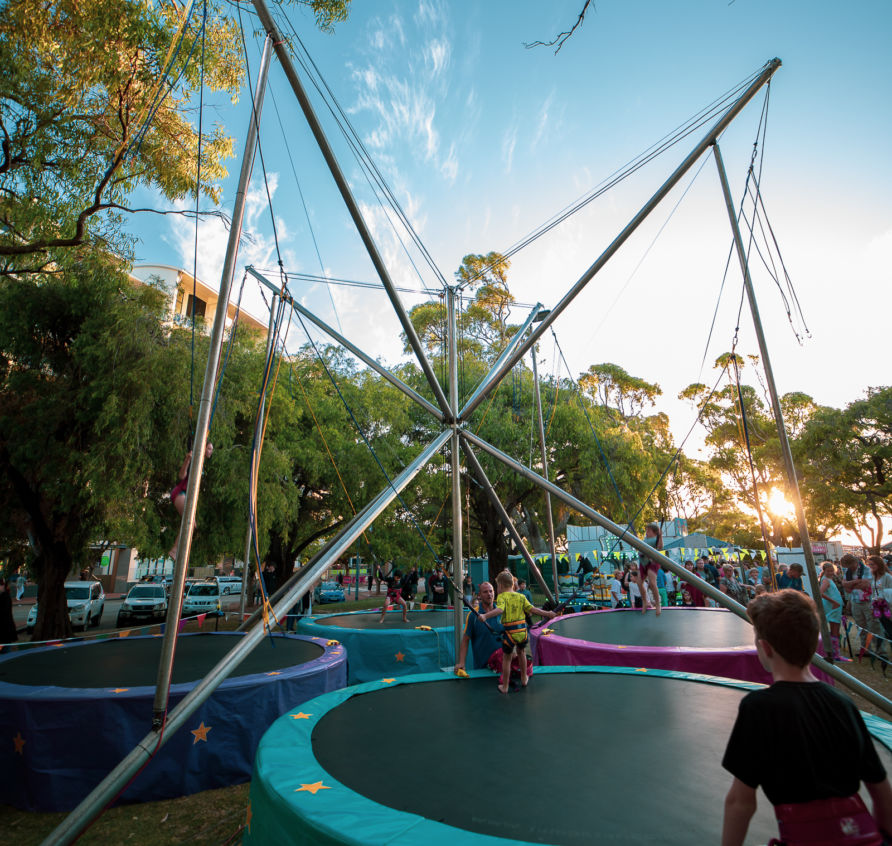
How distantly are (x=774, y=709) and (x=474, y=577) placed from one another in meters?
18.6

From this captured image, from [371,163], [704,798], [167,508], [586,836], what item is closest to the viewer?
[586,836]

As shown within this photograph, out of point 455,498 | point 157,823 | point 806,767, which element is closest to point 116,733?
point 157,823

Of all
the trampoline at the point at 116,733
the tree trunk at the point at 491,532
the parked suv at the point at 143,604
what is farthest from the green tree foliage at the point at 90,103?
the tree trunk at the point at 491,532

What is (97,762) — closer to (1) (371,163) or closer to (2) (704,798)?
(2) (704,798)

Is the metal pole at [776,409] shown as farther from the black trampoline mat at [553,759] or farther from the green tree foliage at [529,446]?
the green tree foliage at [529,446]

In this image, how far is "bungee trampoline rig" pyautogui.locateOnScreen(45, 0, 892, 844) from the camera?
2.11 m

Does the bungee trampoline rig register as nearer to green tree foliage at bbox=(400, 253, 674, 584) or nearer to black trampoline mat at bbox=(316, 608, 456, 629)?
black trampoline mat at bbox=(316, 608, 456, 629)

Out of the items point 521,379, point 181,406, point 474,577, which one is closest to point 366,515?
point 181,406

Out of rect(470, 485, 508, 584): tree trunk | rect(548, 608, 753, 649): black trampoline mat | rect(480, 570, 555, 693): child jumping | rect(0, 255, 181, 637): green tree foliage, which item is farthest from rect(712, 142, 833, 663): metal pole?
rect(470, 485, 508, 584): tree trunk

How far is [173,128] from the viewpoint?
6879 millimetres

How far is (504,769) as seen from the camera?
8.73 feet

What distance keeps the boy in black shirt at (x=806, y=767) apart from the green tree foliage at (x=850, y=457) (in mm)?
22806

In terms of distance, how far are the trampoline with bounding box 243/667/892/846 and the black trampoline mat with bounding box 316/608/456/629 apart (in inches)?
157

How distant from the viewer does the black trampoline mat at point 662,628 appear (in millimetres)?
5645
